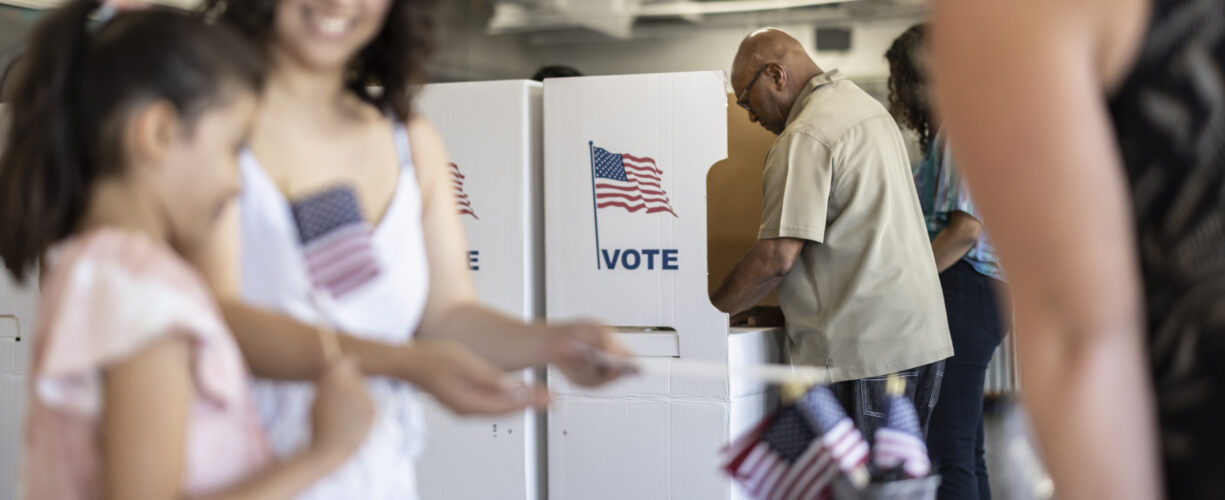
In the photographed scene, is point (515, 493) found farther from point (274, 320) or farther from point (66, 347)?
point (66, 347)

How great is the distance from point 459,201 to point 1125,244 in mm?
1888

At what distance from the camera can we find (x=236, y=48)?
86cm

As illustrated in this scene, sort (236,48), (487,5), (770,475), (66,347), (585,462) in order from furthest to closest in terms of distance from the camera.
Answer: (487,5) < (585,462) < (770,475) < (236,48) < (66,347)

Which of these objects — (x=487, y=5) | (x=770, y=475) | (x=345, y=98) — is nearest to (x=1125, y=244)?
(x=770, y=475)

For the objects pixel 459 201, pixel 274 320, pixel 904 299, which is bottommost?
pixel 904 299

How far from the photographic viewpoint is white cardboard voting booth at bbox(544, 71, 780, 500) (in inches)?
87.0

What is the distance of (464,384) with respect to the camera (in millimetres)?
874

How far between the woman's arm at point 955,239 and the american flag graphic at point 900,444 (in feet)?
5.27

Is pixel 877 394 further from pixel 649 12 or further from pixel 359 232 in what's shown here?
pixel 649 12

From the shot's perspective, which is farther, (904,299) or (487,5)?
(487,5)

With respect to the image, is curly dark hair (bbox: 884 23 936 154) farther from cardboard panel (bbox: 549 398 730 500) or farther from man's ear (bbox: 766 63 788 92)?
cardboard panel (bbox: 549 398 730 500)

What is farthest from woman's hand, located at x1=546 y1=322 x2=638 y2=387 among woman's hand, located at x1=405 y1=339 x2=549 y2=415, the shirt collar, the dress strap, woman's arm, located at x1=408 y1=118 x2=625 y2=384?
the shirt collar

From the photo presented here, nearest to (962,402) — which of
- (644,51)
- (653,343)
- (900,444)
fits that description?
(653,343)

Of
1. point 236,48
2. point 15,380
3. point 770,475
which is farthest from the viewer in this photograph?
point 15,380
